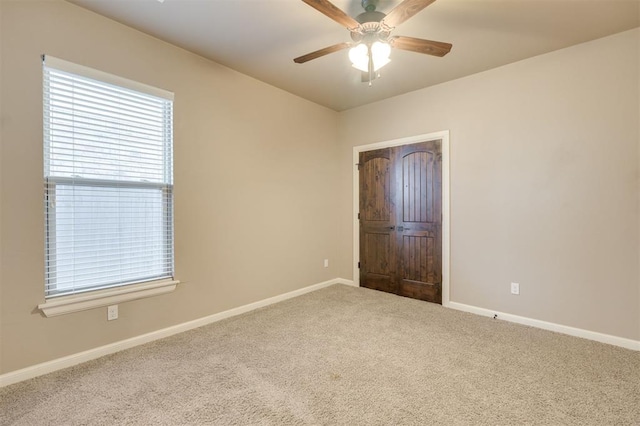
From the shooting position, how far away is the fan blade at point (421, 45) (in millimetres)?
2066

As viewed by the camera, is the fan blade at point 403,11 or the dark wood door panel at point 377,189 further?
the dark wood door panel at point 377,189

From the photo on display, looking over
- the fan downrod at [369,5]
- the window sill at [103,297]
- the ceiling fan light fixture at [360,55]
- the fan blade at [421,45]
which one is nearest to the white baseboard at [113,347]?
the window sill at [103,297]

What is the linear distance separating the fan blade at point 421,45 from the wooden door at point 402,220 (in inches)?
63.1

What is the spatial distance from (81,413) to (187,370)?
2.01ft

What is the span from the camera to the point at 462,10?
2.23 m

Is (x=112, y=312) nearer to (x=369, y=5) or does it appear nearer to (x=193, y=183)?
(x=193, y=183)

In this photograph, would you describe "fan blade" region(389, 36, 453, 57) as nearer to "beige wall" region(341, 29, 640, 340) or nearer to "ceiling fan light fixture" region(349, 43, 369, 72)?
"ceiling fan light fixture" region(349, 43, 369, 72)

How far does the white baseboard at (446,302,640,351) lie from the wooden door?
0.35m

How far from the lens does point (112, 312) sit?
240 centimetres

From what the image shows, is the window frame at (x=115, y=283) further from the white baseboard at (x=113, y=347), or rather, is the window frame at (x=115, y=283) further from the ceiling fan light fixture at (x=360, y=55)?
the ceiling fan light fixture at (x=360, y=55)

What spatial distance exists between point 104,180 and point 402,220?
326 cm

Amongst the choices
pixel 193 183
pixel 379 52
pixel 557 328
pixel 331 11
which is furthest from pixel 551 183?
pixel 193 183

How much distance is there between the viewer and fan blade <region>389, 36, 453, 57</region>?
6.78 feet

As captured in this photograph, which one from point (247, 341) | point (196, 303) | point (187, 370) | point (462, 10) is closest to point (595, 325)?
point (462, 10)
